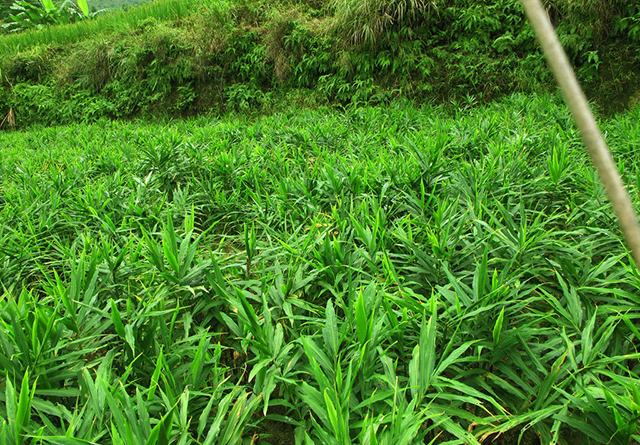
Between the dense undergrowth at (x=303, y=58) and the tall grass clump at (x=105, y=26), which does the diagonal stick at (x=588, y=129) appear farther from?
the tall grass clump at (x=105, y=26)

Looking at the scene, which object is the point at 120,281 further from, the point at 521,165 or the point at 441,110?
the point at 441,110

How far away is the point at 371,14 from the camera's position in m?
5.15

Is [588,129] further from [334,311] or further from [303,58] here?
[303,58]

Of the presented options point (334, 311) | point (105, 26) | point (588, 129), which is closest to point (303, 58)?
point (105, 26)

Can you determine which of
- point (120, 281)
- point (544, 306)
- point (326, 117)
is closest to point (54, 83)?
point (326, 117)

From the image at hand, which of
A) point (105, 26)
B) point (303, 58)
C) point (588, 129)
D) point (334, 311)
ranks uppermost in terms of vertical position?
point (105, 26)

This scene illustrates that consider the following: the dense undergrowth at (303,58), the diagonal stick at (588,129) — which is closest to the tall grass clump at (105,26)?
the dense undergrowth at (303,58)

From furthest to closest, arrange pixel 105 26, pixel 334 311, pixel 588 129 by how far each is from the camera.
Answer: pixel 105 26
pixel 334 311
pixel 588 129

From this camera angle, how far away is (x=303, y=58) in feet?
18.7

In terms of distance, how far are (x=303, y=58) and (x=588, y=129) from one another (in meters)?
5.98

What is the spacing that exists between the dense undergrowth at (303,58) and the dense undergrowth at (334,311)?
2256 millimetres

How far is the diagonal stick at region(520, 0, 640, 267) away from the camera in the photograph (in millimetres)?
234

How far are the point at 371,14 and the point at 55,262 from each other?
16.0 feet

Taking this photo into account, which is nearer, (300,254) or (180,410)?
(180,410)
